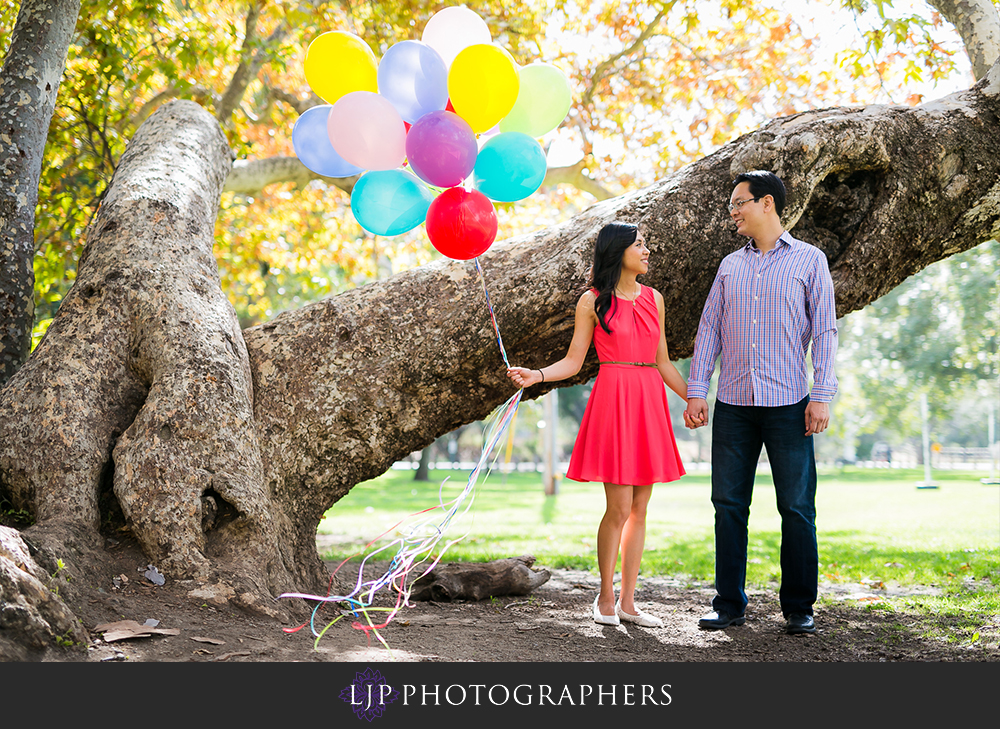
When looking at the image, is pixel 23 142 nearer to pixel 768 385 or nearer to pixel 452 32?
pixel 452 32

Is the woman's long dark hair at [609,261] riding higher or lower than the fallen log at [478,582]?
higher

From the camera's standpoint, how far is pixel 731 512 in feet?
12.3

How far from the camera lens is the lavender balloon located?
3354 mm

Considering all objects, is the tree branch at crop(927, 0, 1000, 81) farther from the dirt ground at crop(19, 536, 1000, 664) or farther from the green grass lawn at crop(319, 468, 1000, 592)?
the dirt ground at crop(19, 536, 1000, 664)

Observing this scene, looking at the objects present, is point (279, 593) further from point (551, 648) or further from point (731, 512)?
point (731, 512)

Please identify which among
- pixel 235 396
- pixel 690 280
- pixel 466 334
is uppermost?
pixel 690 280

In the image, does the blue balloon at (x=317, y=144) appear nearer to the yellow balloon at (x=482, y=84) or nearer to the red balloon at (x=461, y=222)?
the red balloon at (x=461, y=222)

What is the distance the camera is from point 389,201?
11.8 ft

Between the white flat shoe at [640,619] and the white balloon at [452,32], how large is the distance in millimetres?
3076

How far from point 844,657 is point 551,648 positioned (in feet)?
4.36

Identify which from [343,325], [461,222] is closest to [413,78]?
[461,222]

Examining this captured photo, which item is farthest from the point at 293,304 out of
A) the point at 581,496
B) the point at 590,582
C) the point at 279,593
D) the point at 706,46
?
the point at 279,593

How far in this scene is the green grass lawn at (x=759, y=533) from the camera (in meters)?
6.04

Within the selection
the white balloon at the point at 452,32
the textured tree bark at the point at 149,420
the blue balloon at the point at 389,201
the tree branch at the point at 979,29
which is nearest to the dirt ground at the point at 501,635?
the textured tree bark at the point at 149,420
